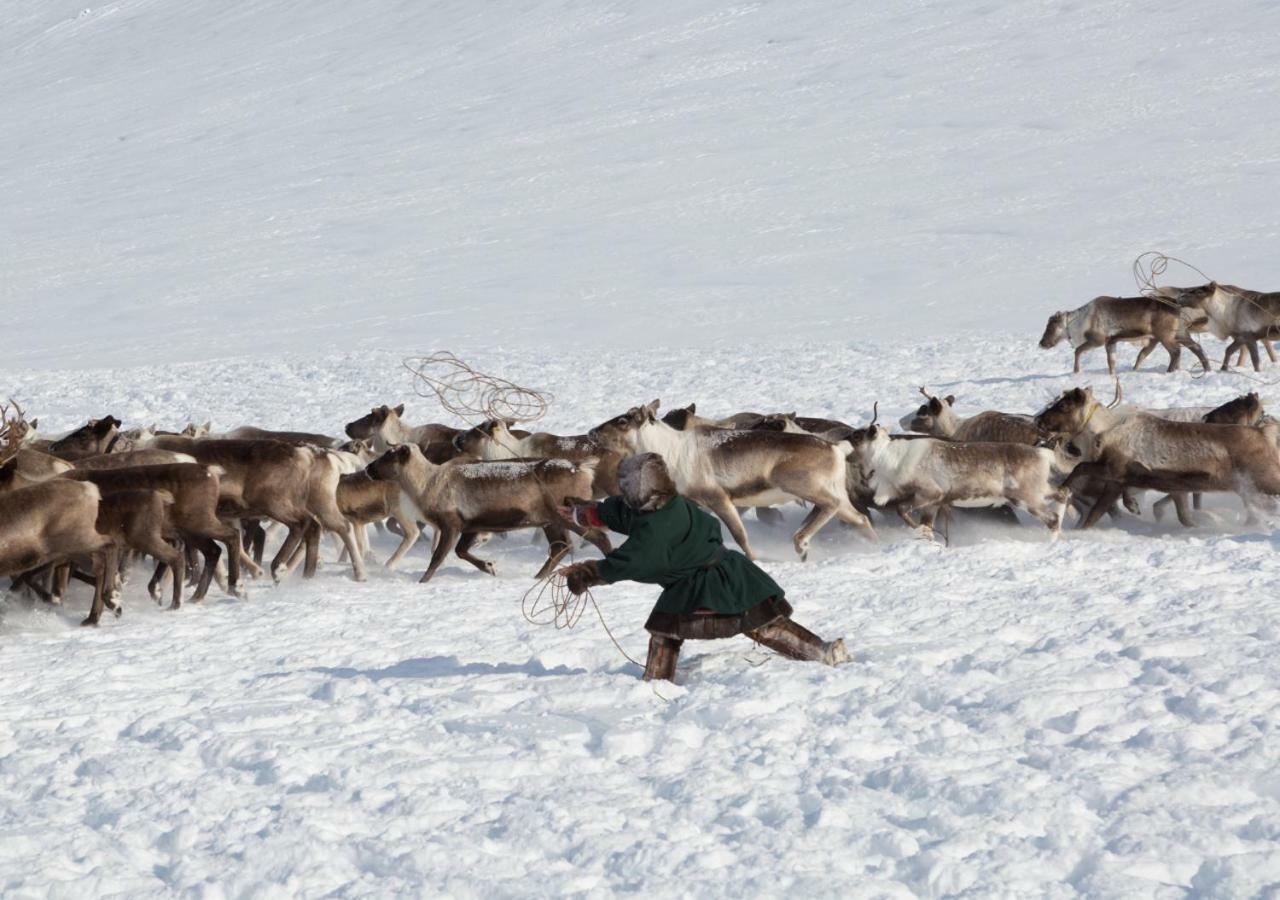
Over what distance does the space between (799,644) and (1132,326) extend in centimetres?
1195

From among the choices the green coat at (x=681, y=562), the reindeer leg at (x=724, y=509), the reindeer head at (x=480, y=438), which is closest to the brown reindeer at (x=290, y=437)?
the reindeer head at (x=480, y=438)

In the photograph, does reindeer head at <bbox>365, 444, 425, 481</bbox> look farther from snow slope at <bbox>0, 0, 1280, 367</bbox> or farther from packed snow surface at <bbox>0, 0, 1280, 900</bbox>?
snow slope at <bbox>0, 0, 1280, 367</bbox>

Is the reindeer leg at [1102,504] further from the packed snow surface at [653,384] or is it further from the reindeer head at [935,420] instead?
the reindeer head at [935,420]

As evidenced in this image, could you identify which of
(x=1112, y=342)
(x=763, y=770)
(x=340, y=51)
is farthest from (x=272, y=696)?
(x=340, y=51)

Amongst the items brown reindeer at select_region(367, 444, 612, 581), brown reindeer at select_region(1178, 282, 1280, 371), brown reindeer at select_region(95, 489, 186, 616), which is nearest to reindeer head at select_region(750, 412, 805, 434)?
brown reindeer at select_region(367, 444, 612, 581)

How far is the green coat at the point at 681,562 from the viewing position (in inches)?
257

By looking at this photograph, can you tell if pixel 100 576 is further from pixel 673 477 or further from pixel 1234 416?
pixel 1234 416

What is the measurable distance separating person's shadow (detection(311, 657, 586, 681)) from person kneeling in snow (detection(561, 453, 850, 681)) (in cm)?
72

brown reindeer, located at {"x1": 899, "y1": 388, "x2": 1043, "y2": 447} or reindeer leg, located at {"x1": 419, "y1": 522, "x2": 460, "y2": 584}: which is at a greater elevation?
reindeer leg, located at {"x1": 419, "y1": 522, "x2": 460, "y2": 584}

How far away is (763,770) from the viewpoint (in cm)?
574

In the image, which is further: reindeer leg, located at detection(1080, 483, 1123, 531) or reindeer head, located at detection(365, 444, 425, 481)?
reindeer head, located at detection(365, 444, 425, 481)

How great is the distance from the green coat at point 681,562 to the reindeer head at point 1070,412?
16.5 feet

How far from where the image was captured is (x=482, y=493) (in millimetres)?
11016

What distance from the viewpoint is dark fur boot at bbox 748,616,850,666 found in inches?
274
